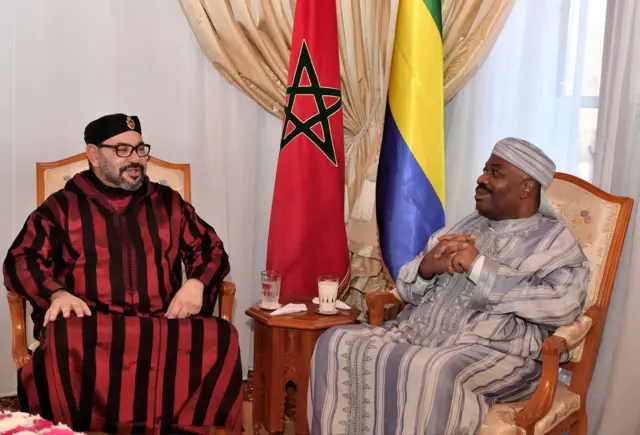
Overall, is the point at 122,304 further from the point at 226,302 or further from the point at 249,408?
the point at 249,408

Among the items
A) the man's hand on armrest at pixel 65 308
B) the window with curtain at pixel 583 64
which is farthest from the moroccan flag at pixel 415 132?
the man's hand on armrest at pixel 65 308

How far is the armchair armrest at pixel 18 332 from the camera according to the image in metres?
2.75

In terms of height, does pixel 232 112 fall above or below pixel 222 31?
below

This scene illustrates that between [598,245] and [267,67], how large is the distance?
1.85 m

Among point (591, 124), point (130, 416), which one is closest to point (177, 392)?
point (130, 416)

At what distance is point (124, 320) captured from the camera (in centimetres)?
267

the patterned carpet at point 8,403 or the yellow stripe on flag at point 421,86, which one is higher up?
the yellow stripe on flag at point 421,86

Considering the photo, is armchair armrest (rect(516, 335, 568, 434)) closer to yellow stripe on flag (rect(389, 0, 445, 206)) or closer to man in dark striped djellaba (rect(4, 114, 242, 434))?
man in dark striped djellaba (rect(4, 114, 242, 434))

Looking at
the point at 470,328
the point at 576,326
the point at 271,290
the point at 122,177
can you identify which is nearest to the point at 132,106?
the point at 122,177

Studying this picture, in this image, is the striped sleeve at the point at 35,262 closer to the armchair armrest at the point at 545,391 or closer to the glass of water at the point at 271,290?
the glass of water at the point at 271,290

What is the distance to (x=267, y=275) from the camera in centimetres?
305

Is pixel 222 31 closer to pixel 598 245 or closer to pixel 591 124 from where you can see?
pixel 591 124

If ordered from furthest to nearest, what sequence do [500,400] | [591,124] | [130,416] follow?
[591,124] < [130,416] < [500,400]

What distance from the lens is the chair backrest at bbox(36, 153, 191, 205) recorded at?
3.19 m
